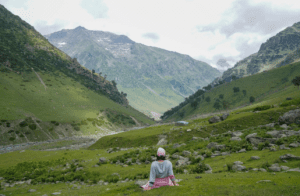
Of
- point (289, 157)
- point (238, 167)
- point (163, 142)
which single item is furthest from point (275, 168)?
point (163, 142)

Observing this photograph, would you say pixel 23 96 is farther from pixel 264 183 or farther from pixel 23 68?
pixel 264 183

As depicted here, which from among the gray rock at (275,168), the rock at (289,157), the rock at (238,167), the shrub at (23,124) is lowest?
the rock at (238,167)

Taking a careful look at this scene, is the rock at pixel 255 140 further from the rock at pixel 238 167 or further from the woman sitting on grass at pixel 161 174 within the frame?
the woman sitting on grass at pixel 161 174

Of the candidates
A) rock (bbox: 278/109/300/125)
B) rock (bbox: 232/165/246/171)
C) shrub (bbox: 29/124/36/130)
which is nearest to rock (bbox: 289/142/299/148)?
rock (bbox: 232/165/246/171)

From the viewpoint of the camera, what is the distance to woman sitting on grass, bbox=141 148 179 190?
11.1 m

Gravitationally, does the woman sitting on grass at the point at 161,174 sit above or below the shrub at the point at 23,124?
below

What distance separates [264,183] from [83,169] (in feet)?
85.2

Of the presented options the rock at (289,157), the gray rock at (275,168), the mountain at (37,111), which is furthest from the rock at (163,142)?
the mountain at (37,111)

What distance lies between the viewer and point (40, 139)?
4321 inches

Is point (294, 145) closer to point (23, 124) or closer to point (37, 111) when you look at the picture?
point (23, 124)

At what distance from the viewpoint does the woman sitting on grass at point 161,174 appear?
36.6 feet

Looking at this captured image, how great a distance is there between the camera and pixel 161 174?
11.3 meters

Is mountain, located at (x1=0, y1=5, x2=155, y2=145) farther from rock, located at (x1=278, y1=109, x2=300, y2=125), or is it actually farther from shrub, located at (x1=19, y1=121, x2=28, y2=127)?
rock, located at (x1=278, y1=109, x2=300, y2=125)

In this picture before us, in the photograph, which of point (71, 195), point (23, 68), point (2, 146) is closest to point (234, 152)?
point (71, 195)
